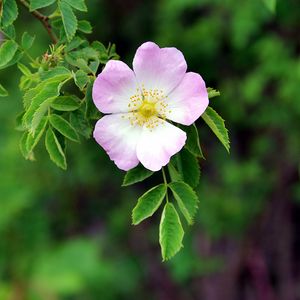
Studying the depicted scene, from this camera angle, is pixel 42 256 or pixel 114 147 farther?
pixel 42 256

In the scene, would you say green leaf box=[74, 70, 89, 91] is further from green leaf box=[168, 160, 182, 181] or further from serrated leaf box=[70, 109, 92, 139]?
green leaf box=[168, 160, 182, 181]

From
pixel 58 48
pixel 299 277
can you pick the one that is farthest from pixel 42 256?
pixel 58 48

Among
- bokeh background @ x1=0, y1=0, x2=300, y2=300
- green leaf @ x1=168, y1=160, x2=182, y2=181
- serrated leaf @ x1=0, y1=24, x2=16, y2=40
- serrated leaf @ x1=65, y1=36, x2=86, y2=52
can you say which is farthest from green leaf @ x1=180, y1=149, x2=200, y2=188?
bokeh background @ x1=0, y1=0, x2=300, y2=300

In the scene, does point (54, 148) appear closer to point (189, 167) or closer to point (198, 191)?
point (189, 167)

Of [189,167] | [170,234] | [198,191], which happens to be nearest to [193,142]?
[189,167]

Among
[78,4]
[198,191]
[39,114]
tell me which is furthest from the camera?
[198,191]

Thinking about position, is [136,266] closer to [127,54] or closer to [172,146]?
[127,54]

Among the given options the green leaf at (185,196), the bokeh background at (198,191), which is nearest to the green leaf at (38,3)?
the green leaf at (185,196)
